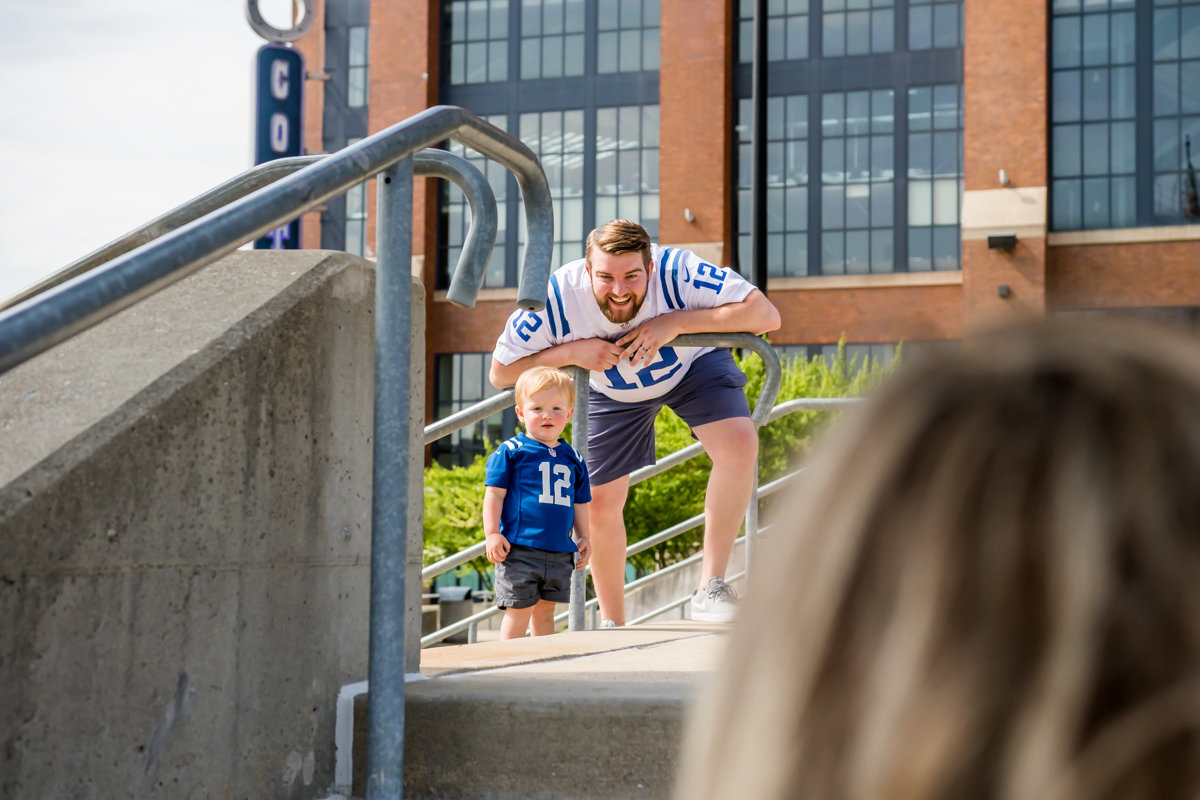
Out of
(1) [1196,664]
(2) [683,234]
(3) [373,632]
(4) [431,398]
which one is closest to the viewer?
(1) [1196,664]

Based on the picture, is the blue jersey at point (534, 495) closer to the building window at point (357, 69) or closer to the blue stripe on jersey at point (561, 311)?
the blue stripe on jersey at point (561, 311)

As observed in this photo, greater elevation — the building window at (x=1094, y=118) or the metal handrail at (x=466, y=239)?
the building window at (x=1094, y=118)

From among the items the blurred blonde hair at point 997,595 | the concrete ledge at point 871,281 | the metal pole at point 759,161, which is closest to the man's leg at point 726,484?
the blurred blonde hair at point 997,595

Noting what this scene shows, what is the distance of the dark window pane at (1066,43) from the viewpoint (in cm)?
2767

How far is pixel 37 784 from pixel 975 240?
28.1 metres

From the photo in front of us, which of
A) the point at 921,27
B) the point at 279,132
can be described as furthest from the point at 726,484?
the point at 921,27

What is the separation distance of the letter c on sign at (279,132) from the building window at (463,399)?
428 inches

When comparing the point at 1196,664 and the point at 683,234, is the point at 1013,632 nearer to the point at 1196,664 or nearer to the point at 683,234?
the point at 1196,664

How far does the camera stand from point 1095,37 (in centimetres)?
2750

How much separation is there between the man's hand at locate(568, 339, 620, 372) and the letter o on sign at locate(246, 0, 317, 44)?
64.0ft

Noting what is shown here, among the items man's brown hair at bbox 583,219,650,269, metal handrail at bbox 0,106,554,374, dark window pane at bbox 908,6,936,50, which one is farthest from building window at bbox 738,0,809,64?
metal handrail at bbox 0,106,554,374

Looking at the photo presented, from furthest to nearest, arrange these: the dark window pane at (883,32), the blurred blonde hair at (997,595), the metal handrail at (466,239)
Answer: the dark window pane at (883,32) → the metal handrail at (466,239) → the blurred blonde hair at (997,595)

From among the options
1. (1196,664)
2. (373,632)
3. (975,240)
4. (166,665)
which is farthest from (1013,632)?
(975,240)

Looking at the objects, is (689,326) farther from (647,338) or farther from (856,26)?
(856,26)
